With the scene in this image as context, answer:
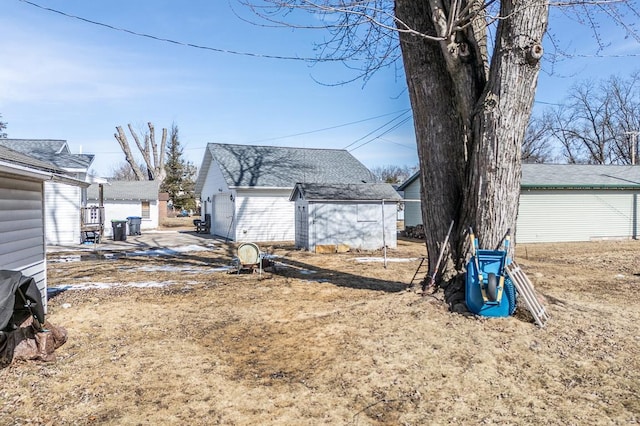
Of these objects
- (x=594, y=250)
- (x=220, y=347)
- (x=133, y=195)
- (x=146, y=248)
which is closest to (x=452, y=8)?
(x=220, y=347)

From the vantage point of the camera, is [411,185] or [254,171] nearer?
[254,171]

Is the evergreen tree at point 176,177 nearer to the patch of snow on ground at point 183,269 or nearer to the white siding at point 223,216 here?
the white siding at point 223,216

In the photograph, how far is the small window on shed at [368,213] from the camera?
16.4 metres

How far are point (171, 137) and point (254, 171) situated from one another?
25576mm

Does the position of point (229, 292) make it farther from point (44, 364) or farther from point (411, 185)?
point (411, 185)

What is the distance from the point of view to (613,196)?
64.4 feet

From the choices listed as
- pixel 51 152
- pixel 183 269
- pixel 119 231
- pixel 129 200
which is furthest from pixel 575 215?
pixel 129 200

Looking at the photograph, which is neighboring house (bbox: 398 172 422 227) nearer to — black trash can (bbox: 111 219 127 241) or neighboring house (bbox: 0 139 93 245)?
black trash can (bbox: 111 219 127 241)

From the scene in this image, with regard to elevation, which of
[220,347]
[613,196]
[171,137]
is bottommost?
[220,347]

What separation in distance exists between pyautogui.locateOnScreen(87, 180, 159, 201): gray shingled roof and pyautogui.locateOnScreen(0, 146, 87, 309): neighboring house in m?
23.2

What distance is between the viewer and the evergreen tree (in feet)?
140

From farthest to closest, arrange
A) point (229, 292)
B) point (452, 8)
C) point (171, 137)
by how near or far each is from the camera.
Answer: point (171, 137)
point (229, 292)
point (452, 8)

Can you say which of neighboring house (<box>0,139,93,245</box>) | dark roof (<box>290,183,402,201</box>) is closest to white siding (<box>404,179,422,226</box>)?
dark roof (<box>290,183,402,201</box>)

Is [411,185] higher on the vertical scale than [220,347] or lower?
higher
